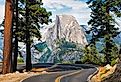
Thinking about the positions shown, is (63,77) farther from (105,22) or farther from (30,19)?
(105,22)

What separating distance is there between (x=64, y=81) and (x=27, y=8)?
67.2 feet

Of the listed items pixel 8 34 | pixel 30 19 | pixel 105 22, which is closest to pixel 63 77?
pixel 8 34

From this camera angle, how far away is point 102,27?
58156mm

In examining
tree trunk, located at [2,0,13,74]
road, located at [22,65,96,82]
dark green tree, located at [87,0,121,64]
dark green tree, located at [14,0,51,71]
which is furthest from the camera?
dark green tree, located at [87,0,121,64]

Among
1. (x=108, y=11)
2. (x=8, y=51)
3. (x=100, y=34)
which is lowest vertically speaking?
(x=8, y=51)

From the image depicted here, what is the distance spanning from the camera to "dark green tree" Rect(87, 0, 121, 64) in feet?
186

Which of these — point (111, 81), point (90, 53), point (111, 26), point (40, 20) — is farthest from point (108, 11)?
point (111, 81)

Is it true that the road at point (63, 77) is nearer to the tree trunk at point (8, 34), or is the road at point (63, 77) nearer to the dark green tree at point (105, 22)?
the tree trunk at point (8, 34)

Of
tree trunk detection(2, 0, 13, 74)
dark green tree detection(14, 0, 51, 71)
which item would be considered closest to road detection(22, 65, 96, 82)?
tree trunk detection(2, 0, 13, 74)

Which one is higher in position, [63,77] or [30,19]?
[30,19]

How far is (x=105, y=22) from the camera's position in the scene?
5772 cm

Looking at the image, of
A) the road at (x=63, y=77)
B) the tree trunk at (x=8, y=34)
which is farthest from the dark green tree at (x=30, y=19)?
the tree trunk at (x=8, y=34)

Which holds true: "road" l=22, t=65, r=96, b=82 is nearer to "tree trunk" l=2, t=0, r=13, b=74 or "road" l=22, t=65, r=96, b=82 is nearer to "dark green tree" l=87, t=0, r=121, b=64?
"tree trunk" l=2, t=0, r=13, b=74

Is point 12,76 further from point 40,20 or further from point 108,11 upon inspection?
point 108,11
